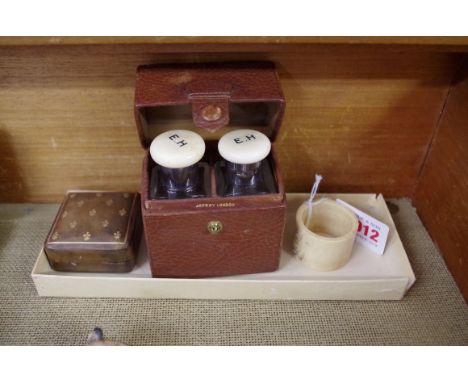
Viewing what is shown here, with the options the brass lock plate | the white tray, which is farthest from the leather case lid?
the white tray

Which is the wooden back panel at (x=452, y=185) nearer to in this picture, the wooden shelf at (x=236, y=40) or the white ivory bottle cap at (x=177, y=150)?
the wooden shelf at (x=236, y=40)

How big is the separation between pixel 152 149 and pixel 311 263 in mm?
420

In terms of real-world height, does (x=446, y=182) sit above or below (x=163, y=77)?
below

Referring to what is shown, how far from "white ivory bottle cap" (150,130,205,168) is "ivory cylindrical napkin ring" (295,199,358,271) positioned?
0.29 metres

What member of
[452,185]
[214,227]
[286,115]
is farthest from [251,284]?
[452,185]

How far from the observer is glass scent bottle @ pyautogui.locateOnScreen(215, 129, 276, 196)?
0.81m

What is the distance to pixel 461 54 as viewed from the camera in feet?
3.12

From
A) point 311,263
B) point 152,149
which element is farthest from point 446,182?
point 152,149

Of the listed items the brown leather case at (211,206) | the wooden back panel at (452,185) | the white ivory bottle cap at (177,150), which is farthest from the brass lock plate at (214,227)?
the wooden back panel at (452,185)

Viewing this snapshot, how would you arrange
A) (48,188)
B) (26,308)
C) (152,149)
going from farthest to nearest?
(48,188), (26,308), (152,149)

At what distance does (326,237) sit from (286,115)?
295 millimetres

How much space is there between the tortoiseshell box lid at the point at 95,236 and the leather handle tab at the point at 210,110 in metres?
0.29

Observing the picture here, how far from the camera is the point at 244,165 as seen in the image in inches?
33.5

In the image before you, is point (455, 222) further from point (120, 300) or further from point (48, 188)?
point (48, 188)
